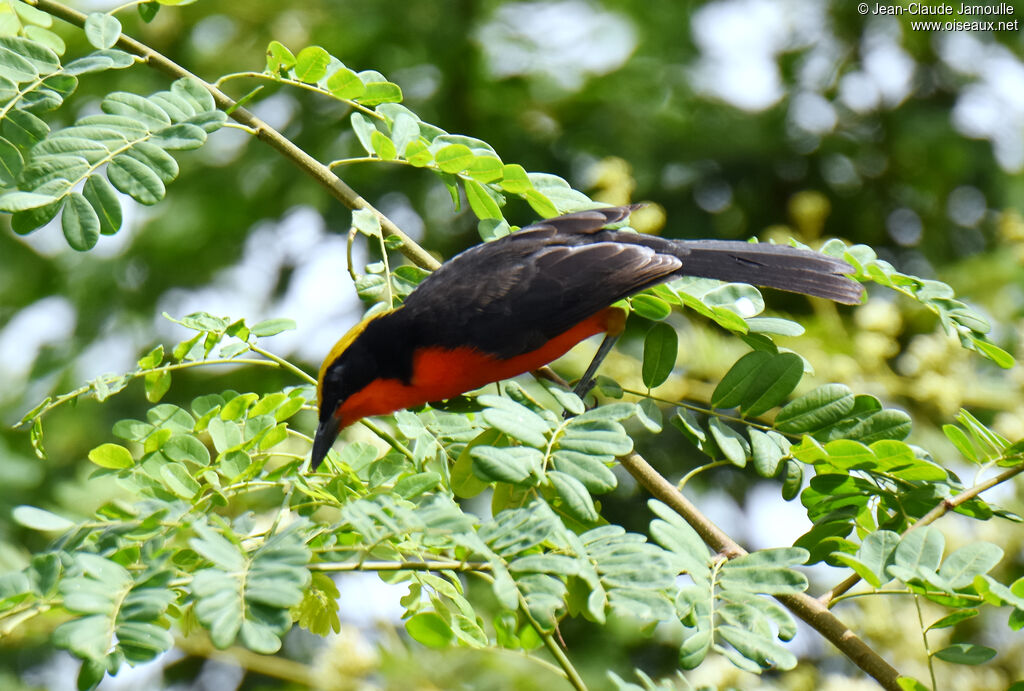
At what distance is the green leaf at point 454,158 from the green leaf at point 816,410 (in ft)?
3.22

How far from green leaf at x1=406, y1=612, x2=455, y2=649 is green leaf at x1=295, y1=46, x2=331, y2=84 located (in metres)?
1.32

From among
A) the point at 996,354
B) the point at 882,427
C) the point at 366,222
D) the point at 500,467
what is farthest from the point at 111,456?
the point at 996,354

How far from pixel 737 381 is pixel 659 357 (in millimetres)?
208

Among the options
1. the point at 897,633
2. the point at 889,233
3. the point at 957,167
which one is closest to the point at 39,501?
the point at 897,633

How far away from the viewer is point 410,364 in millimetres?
2635

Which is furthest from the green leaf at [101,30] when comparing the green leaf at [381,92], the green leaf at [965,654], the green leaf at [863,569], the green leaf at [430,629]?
the green leaf at [965,654]

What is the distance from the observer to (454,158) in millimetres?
2457

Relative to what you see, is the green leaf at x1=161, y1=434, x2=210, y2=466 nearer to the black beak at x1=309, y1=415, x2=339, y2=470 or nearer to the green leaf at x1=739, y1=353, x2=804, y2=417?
the black beak at x1=309, y1=415, x2=339, y2=470

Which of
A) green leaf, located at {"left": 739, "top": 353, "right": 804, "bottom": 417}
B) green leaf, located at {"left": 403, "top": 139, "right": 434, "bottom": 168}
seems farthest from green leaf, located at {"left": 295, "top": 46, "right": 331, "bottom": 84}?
green leaf, located at {"left": 739, "top": 353, "right": 804, "bottom": 417}

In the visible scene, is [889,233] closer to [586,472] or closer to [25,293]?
[586,472]

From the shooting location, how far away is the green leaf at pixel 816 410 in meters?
2.23

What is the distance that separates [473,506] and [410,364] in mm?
2583

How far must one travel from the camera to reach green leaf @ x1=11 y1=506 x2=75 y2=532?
1.81 metres

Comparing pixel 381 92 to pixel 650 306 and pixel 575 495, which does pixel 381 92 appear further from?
pixel 575 495
